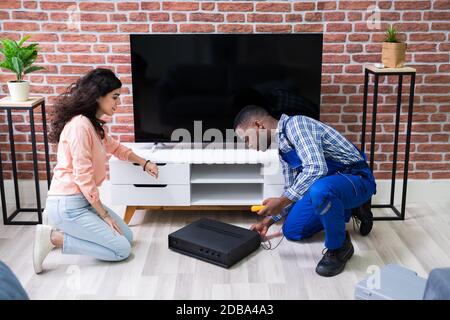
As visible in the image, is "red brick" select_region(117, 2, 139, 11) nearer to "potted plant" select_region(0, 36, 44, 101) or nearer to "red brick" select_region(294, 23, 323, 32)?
"potted plant" select_region(0, 36, 44, 101)

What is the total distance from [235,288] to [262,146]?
0.75 metres

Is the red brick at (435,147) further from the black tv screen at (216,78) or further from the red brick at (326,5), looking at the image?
the red brick at (326,5)

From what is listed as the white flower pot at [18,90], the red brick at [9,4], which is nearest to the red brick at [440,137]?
the white flower pot at [18,90]

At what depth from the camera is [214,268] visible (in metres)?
2.84

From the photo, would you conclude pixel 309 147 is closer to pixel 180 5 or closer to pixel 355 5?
pixel 355 5

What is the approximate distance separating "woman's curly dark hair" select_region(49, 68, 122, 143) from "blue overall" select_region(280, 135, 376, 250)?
0.95 metres

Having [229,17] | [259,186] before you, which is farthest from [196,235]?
[229,17]

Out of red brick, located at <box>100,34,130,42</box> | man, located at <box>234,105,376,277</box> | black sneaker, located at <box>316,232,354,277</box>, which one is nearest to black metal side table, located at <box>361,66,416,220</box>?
→ man, located at <box>234,105,376,277</box>

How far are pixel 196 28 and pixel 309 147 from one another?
1232 millimetres

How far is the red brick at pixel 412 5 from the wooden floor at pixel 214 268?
4.20 ft

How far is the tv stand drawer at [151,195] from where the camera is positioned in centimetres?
338

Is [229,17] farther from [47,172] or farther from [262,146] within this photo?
[47,172]
